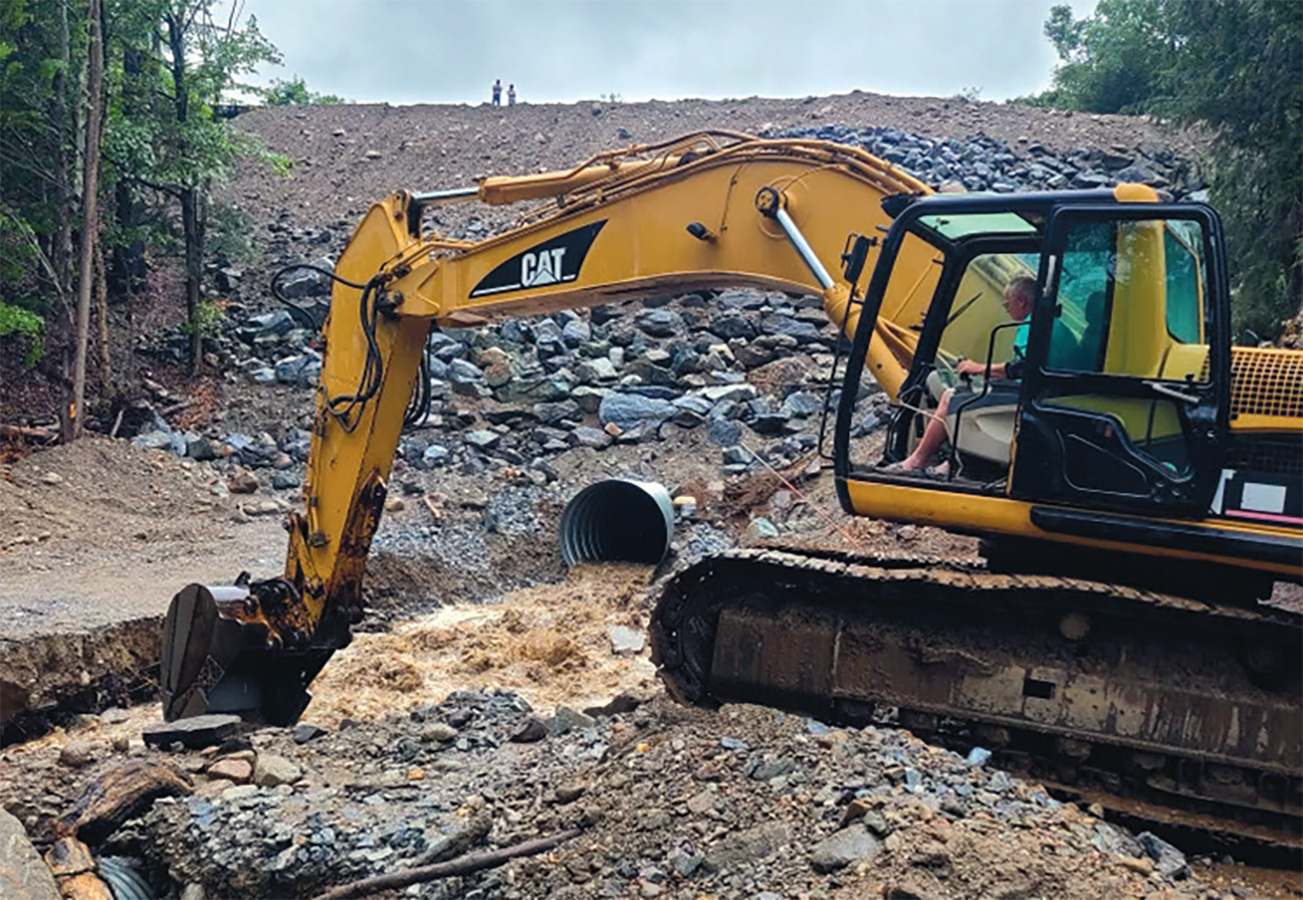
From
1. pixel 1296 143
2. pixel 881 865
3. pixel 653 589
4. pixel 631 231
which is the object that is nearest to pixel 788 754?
pixel 881 865

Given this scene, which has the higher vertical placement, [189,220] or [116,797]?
[189,220]

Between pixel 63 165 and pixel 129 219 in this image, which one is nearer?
pixel 63 165

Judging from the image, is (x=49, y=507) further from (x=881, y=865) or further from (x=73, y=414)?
(x=881, y=865)

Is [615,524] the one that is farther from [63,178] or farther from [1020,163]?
[1020,163]

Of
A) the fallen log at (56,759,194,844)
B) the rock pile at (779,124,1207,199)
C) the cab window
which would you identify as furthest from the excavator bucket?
the rock pile at (779,124,1207,199)

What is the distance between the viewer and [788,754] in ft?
15.1

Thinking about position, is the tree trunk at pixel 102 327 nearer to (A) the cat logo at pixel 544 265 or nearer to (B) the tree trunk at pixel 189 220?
(B) the tree trunk at pixel 189 220

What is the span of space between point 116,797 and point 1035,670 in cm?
376

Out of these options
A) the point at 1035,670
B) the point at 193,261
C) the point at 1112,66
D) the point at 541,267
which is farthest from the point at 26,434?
the point at 1112,66

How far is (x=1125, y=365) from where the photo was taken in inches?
178

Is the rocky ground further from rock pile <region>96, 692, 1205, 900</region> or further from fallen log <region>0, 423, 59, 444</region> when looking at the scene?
fallen log <region>0, 423, 59, 444</region>

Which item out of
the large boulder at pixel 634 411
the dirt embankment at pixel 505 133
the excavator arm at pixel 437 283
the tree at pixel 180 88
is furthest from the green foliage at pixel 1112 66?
the excavator arm at pixel 437 283

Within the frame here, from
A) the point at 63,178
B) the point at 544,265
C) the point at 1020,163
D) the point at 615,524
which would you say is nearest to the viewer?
the point at 544,265

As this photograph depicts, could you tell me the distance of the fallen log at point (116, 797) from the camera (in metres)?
5.08
